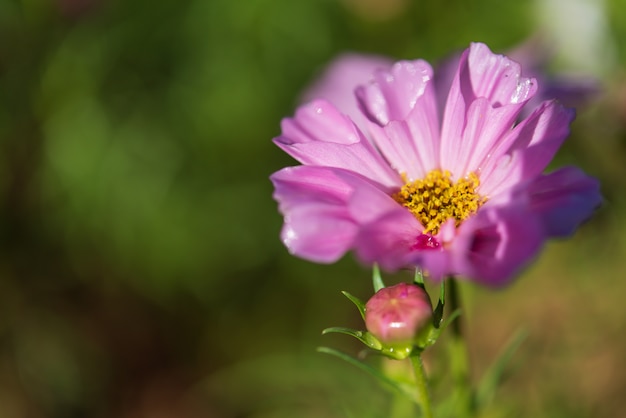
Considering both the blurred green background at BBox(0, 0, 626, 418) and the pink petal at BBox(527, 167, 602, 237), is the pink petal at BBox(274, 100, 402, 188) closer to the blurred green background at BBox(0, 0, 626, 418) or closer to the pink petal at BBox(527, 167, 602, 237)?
the pink petal at BBox(527, 167, 602, 237)

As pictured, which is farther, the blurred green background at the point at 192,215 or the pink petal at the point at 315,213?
the blurred green background at the point at 192,215

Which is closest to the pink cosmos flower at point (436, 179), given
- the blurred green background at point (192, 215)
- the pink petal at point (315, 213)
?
the pink petal at point (315, 213)

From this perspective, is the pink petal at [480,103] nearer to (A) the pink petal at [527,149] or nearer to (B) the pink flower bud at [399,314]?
(A) the pink petal at [527,149]

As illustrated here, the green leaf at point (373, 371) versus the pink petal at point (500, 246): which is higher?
the pink petal at point (500, 246)

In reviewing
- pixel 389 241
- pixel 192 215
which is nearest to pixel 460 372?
pixel 389 241

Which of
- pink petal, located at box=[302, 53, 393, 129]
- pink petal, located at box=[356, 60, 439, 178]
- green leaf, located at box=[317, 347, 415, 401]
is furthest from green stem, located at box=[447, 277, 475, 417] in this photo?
pink petal, located at box=[302, 53, 393, 129]

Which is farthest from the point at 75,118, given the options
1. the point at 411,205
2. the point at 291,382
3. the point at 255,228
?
the point at 411,205
